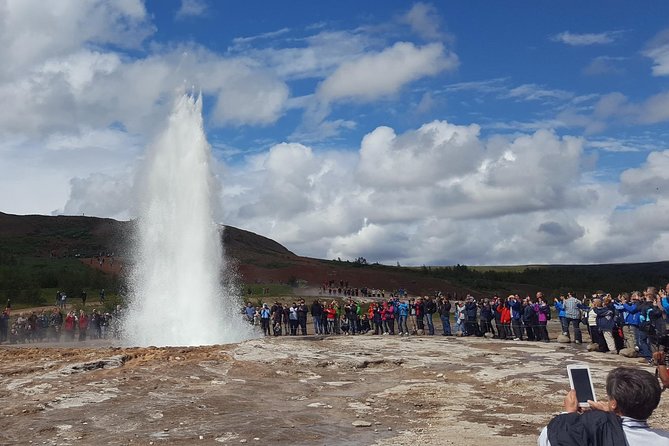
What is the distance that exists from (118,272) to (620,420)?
63.7 m

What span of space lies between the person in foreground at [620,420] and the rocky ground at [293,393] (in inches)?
199

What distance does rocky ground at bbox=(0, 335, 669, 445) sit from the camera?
358 inches

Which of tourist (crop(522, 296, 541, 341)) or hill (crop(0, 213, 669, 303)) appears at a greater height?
hill (crop(0, 213, 669, 303))

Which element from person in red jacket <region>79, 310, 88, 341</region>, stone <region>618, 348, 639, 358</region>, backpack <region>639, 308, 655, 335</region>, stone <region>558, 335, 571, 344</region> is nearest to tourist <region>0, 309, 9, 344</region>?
person in red jacket <region>79, 310, 88, 341</region>

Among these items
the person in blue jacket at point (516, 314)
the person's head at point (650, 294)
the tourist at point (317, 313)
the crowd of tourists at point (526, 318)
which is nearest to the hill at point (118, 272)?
the tourist at point (317, 313)

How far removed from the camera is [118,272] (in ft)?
205

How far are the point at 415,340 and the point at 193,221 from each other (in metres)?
9.47

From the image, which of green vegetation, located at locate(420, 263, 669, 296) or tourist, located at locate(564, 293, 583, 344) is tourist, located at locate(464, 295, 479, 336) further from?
green vegetation, located at locate(420, 263, 669, 296)

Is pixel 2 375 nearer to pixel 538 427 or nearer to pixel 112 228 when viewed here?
pixel 538 427

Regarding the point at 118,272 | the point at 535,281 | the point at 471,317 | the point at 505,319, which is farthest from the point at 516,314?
the point at 535,281

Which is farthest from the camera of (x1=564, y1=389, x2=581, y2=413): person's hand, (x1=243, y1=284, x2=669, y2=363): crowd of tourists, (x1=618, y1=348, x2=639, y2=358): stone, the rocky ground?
(x1=618, y1=348, x2=639, y2=358): stone

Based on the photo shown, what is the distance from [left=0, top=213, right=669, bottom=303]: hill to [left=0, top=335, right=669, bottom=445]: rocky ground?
106 ft

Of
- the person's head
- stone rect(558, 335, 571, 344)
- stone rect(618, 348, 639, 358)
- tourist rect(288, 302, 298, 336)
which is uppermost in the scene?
tourist rect(288, 302, 298, 336)

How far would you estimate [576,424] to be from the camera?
3428 mm
